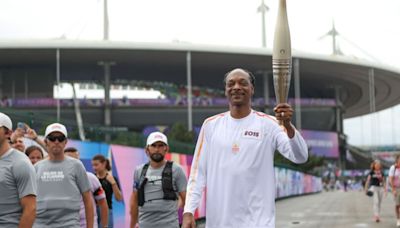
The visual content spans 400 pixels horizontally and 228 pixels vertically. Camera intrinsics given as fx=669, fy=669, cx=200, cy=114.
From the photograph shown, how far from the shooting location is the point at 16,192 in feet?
15.1

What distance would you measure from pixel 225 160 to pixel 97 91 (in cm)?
6533

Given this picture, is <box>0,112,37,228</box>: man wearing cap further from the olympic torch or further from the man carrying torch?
the olympic torch

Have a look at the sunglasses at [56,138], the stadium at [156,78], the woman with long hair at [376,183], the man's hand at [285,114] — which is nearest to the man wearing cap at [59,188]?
the sunglasses at [56,138]

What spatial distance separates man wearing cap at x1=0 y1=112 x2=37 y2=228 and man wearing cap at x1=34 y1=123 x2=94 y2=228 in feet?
4.23

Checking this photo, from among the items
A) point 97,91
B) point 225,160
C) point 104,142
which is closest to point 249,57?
point 97,91

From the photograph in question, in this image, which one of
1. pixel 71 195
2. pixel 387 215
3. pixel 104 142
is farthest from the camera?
pixel 387 215

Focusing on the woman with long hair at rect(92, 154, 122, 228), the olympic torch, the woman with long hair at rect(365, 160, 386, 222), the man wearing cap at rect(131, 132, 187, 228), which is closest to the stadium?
the woman with long hair at rect(365, 160, 386, 222)

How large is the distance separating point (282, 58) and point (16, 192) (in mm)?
2042

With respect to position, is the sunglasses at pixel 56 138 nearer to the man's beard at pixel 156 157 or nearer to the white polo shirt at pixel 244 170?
the man's beard at pixel 156 157

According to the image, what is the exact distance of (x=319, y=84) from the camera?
3108 inches

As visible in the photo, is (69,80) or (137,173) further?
(69,80)

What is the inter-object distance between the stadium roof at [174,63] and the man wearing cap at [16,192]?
52119mm

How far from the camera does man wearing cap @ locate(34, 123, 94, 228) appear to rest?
5875 mm

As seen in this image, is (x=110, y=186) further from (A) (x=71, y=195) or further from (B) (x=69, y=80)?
(B) (x=69, y=80)
